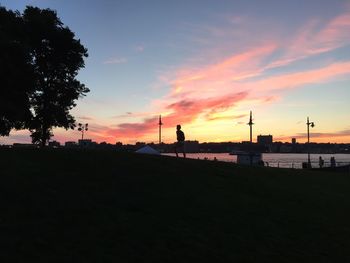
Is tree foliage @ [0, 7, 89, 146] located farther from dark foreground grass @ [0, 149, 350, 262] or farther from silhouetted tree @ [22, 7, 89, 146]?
dark foreground grass @ [0, 149, 350, 262]

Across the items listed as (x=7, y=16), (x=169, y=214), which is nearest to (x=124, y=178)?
(x=169, y=214)

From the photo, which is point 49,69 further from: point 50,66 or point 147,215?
point 147,215

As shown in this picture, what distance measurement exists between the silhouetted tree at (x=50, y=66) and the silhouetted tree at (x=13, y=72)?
3059 millimetres

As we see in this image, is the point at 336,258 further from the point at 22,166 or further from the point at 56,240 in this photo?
the point at 22,166

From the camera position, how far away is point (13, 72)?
37062 millimetres

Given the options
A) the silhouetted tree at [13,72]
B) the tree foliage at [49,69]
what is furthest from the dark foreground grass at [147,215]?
the tree foliage at [49,69]

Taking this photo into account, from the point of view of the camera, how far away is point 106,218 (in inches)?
474

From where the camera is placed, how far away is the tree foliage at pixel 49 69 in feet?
151

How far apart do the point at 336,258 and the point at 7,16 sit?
38.4 metres

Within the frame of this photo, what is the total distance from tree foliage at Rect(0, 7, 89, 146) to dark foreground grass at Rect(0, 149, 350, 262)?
27329 millimetres

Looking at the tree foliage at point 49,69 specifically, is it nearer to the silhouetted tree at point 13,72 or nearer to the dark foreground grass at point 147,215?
the silhouetted tree at point 13,72

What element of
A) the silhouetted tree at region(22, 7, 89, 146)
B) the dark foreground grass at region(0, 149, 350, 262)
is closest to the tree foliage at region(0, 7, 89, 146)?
the silhouetted tree at region(22, 7, 89, 146)

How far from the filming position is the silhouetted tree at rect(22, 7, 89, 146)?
46156 mm

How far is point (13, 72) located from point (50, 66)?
9.97m
